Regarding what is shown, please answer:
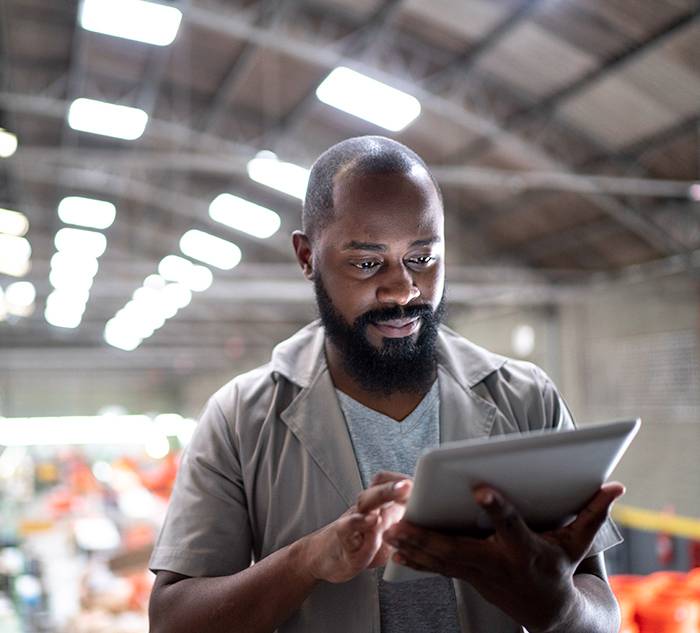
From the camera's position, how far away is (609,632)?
1562 mm

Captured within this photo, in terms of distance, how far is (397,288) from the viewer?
1.60 metres

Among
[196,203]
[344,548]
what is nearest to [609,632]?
[344,548]

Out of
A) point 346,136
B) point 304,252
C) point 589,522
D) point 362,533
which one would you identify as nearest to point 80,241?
point 346,136

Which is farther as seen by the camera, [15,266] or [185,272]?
[15,266]

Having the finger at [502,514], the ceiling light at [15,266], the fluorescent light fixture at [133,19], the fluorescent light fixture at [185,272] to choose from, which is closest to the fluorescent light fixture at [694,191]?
the fluorescent light fixture at [133,19]

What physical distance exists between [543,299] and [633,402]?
324 cm

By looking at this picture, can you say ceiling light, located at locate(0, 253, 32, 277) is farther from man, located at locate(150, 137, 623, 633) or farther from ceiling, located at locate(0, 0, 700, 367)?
man, located at locate(150, 137, 623, 633)

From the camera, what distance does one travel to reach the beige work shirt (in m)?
1.61

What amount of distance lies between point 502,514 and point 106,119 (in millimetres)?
13493

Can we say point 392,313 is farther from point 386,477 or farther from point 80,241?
point 80,241

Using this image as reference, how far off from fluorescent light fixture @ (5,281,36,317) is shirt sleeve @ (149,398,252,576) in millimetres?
18785

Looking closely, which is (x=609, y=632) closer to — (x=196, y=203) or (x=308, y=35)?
(x=308, y=35)

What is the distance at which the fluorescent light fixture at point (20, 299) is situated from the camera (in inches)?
814

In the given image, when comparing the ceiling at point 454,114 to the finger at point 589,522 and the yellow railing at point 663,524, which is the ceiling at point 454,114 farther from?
the finger at point 589,522
